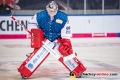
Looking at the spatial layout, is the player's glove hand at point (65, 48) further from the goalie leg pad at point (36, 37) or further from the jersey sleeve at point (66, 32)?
the goalie leg pad at point (36, 37)

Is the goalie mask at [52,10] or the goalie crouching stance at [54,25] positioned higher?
the goalie mask at [52,10]

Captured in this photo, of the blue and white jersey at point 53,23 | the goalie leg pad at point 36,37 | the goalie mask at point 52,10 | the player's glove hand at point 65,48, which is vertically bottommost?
the player's glove hand at point 65,48

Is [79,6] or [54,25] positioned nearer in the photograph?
[54,25]

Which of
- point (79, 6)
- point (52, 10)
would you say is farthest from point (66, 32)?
point (79, 6)

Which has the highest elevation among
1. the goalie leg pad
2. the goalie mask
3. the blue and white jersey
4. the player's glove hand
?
the goalie mask

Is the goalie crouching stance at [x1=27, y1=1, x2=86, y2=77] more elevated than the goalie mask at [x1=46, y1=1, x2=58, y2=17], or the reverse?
the goalie mask at [x1=46, y1=1, x2=58, y2=17]

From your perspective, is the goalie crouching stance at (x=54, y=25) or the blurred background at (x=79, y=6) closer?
the goalie crouching stance at (x=54, y=25)

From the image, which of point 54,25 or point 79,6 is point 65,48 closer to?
point 54,25

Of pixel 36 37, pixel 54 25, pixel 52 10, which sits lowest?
pixel 36 37

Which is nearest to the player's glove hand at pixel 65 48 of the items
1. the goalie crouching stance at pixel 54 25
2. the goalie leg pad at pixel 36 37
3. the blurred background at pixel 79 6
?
the goalie crouching stance at pixel 54 25

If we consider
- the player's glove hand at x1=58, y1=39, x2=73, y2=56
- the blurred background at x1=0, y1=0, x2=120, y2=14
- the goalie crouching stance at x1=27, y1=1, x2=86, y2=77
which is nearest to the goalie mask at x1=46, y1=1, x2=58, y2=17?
the goalie crouching stance at x1=27, y1=1, x2=86, y2=77

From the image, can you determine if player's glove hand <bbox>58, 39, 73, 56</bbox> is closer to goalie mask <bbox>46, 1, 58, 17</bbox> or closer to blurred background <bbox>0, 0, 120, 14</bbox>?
goalie mask <bbox>46, 1, 58, 17</bbox>

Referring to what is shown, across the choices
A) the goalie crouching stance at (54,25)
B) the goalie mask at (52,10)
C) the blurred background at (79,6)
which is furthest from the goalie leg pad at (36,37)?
the blurred background at (79,6)

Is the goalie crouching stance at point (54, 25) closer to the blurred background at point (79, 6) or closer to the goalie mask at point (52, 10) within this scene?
the goalie mask at point (52, 10)
